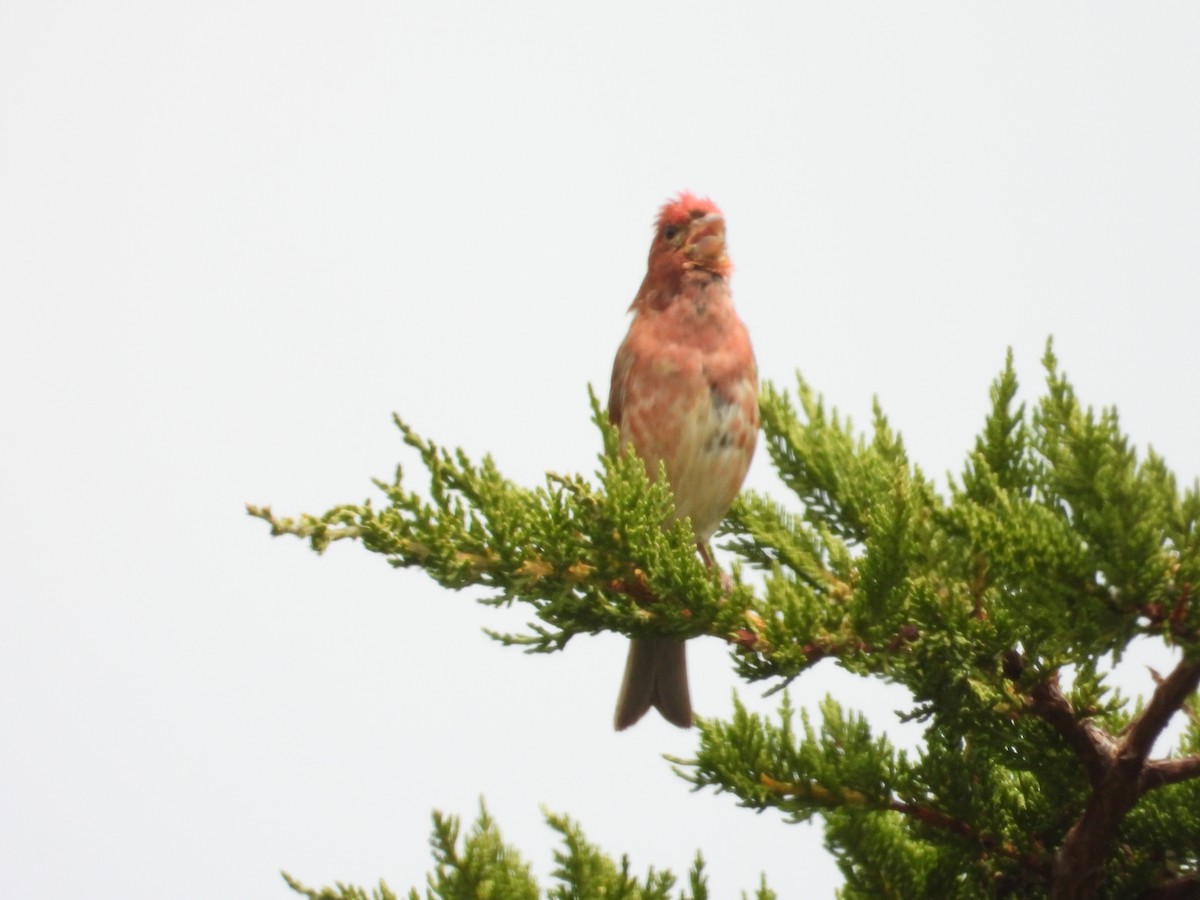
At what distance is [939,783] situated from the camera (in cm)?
263

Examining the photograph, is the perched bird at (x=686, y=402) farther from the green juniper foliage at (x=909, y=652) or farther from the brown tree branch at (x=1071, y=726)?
the brown tree branch at (x=1071, y=726)

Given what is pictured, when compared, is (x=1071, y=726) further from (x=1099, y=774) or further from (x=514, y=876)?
(x=514, y=876)

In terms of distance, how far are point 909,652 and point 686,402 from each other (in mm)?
1877

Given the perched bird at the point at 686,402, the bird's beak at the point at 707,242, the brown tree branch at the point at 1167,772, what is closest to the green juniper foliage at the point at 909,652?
the brown tree branch at the point at 1167,772

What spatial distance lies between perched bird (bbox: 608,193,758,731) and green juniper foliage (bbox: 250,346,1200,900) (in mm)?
1410

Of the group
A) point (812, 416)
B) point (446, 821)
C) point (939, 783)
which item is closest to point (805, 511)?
point (812, 416)

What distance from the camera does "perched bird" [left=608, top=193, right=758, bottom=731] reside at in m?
4.27

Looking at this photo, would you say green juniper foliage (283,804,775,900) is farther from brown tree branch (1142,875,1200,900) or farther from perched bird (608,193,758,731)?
perched bird (608,193,758,731)

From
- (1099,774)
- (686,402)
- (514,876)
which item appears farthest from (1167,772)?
(686,402)

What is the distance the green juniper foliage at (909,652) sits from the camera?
2381mm

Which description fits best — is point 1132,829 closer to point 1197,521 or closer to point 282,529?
point 1197,521

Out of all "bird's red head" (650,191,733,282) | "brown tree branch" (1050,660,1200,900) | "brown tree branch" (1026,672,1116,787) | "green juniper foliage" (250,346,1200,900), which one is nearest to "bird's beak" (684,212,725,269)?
"bird's red head" (650,191,733,282)

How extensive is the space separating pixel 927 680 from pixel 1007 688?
14cm

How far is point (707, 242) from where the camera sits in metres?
4.57
